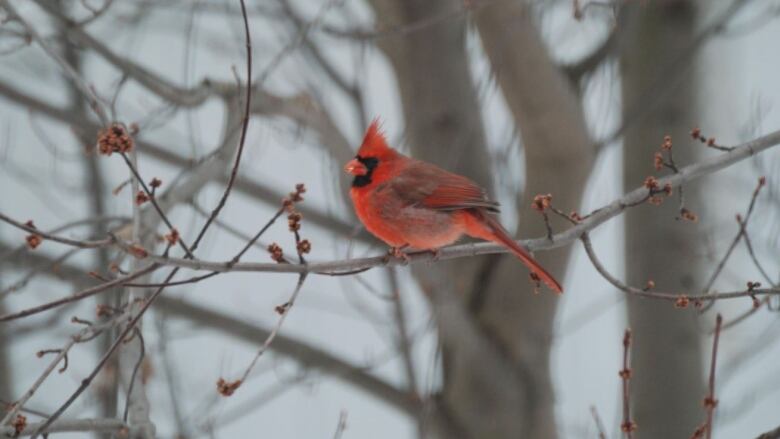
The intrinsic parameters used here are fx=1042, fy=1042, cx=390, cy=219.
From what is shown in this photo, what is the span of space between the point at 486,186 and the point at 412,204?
6.13 ft

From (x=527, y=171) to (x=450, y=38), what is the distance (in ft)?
2.74

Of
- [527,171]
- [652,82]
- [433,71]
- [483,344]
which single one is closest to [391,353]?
[483,344]

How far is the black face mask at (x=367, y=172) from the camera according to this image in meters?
3.91

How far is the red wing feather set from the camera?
3828 mm

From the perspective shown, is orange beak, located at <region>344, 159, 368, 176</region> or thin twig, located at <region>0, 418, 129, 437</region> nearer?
thin twig, located at <region>0, 418, 129, 437</region>

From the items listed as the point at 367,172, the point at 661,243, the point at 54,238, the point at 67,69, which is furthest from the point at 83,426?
the point at 661,243

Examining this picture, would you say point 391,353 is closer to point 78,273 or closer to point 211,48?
point 78,273

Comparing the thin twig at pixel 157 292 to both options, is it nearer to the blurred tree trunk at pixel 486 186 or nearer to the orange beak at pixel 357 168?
the orange beak at pixel 357 168

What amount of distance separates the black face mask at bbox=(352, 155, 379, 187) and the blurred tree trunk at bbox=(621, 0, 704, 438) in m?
1.92

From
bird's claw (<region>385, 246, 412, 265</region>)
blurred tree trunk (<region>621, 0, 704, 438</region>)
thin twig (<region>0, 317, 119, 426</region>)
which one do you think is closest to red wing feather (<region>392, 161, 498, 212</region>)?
bird's claw (<region>385, 246, 412, 265</region>)

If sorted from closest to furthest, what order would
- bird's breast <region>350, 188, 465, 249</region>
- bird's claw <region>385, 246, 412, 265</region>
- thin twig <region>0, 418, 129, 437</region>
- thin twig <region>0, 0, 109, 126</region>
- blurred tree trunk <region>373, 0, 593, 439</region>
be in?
thin twig <region>0, 418, 129, 437</region> → bird's claw <region>385, 246, 412, 265</region> → thin twig <region>0, 0, 109, 126</region> → bird's breast <region>350, 188, 465, 249</region> → blurred tree trunk <region>373, 0, 593, 439</region>

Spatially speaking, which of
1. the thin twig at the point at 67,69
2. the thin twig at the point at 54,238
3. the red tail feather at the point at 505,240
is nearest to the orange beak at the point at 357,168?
the red tail feather at the point at 505,240

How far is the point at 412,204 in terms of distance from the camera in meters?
3.82

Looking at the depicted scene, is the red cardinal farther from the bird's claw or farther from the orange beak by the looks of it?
the bird's claw
